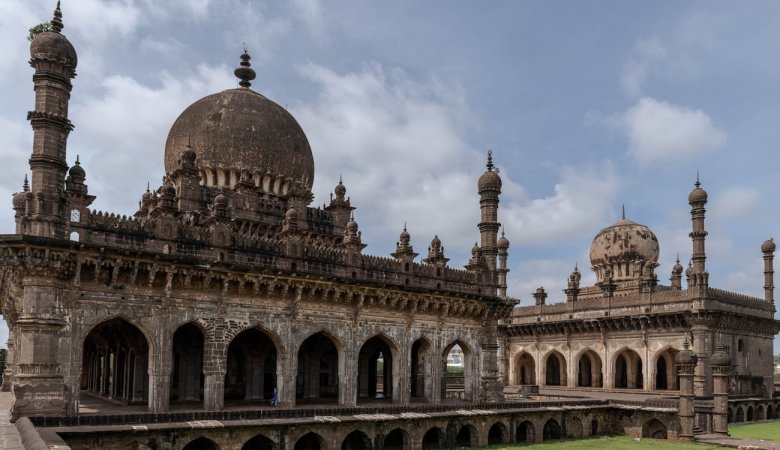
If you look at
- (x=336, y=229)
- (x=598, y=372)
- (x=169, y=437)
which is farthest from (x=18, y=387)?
(x=598, y=372)

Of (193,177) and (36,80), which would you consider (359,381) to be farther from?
(36,80)

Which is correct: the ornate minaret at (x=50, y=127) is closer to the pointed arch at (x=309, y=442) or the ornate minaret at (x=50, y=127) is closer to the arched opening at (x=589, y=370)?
the pointed arch at (x=309, y=442)

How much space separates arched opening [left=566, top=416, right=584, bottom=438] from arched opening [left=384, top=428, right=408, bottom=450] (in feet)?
24.3

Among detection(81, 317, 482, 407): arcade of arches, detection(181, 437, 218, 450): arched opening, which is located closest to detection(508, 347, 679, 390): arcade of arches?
detection(81, 317, 482, 407): arcade of arches

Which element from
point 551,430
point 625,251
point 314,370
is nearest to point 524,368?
point 625,251

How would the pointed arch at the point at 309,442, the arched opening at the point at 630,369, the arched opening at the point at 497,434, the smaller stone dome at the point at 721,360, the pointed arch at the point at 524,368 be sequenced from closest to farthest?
the pointed arch at the point at 309,442, the arched opening at the point at 497,434, the smaller stone dome at the point at 721,360, the arched opening at the point at 630,369, the pointed arch at the point at 524,368

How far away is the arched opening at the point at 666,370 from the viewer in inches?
1318

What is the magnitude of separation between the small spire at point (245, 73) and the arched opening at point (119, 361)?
35.2 feet

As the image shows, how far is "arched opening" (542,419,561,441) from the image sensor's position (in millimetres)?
24578

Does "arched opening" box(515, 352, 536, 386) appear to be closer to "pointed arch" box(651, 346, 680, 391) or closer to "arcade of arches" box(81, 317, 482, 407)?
"pointed arch" box(651, 346, 680, 391)

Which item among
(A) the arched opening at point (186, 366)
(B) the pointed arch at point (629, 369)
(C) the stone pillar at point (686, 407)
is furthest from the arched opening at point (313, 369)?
(B) the pointed arch at point (629, 369)

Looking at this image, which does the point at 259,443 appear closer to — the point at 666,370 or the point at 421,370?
the point at 421,370

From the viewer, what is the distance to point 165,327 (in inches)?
677

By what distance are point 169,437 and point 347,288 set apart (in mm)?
6947
